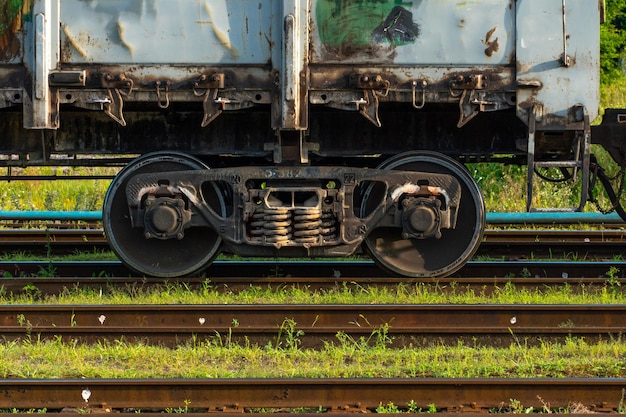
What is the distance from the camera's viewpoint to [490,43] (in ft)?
30.7

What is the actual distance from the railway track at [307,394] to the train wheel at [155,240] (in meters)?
3.39

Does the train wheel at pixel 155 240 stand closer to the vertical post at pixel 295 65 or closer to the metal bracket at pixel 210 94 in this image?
the metal bracket at pixel 210 94

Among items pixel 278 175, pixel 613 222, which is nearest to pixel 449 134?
pixel 278 175

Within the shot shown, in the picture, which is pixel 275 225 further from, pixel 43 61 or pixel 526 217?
pixel 526 217

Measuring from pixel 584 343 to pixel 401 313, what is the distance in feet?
4.91

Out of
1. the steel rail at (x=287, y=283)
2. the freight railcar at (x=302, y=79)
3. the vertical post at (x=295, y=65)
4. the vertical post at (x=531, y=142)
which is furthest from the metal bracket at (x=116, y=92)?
the vertical post at (x=531, y=142)

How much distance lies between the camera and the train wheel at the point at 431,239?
9742 millimetres

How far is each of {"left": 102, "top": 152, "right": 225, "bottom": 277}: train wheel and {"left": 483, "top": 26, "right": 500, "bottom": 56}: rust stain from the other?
9.25 feet

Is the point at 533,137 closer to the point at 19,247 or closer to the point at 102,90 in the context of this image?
the point at 102,90

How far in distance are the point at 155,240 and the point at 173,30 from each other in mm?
1994

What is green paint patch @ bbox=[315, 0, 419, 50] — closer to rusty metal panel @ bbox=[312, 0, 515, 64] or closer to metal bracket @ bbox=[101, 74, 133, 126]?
rusty metal panel @ bbox=[312, 0, 515, 64]

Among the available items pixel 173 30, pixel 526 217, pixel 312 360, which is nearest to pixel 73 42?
pixel 173 30

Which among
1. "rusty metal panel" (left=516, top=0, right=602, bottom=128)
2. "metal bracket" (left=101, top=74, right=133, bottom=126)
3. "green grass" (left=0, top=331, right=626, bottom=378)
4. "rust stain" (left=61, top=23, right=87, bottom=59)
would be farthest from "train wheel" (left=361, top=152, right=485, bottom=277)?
"rust stain" (left=61, top=23, right=87, bottom=59)

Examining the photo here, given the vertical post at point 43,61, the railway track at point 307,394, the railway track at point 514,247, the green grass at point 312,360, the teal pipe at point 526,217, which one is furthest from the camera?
the teal pipe at point 526,217
